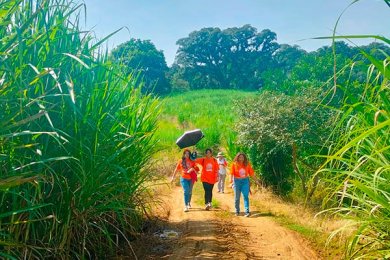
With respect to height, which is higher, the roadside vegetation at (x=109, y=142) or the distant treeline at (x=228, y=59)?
the distant treeline at (x=228, y=59)

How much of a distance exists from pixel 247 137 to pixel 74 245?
29.7 feet

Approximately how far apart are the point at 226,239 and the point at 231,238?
0.43 feet

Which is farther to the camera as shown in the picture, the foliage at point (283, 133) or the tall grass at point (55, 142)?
the foliage at point (283, 133)

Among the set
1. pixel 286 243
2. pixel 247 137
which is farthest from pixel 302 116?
pixel 286 243

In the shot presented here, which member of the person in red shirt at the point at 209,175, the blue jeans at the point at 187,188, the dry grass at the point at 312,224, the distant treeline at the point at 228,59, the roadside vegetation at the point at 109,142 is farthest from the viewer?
the distant treeline at the point at 228,59

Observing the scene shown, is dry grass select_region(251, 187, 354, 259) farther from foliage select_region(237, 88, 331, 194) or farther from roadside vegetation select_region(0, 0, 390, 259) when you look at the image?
foliage select_region(237, 88, 331, 194)

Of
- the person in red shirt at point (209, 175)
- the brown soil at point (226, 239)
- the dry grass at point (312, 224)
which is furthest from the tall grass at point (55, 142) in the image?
the person in red shirt at point (209, 175)

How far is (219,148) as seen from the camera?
69.5ft

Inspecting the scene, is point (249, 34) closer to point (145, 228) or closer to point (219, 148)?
point (219, 148)

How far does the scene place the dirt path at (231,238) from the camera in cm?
589

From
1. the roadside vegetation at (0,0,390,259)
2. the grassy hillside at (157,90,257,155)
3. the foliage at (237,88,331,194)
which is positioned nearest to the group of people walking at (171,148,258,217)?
the roadside vegetation at (0,0,390,259)

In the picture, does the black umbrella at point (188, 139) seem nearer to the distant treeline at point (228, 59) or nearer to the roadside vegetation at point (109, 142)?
the roadside vegetation at point (109, 142)

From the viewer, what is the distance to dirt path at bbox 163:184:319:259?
5887 millimetres

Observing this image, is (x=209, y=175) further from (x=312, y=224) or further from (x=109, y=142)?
(x=109, y=142)
